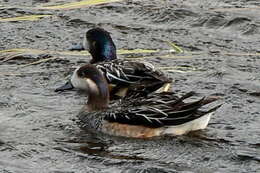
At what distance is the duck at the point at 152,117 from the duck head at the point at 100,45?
2.45m

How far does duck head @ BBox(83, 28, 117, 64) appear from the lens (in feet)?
44.2

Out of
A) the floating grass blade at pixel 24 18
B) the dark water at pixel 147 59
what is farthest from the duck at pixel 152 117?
the floating grass blade at pixel 24 18

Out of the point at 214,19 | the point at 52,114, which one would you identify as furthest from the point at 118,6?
the point at 52,114

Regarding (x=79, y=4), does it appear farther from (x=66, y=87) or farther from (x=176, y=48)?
(x=66, y=87)

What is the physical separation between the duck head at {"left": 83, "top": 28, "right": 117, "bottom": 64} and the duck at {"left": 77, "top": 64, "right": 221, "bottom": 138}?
2.45 meters

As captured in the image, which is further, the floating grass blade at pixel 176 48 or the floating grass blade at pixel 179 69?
the floating grass blade at pixel 176 48

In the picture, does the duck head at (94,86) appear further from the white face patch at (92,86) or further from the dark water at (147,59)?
the dark water at (147,59)

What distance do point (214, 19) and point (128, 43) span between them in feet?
5.91

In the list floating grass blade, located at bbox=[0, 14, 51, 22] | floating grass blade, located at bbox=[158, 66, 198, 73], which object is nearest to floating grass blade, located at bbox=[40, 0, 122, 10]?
floating grass blade, located at bbox=[0, 14, 51, 22]

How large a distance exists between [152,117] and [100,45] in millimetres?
3170

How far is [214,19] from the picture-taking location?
15.7 metres

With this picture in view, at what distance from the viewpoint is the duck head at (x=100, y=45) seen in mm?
13469

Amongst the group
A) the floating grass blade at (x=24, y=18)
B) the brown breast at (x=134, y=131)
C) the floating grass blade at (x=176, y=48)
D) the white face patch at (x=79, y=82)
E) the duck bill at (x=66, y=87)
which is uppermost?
the floating grass blade at (x=24, y=18)

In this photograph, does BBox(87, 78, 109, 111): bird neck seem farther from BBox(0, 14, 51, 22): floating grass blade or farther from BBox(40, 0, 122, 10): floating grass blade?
BBox(40, 0, 122, 10): floating grass blade
